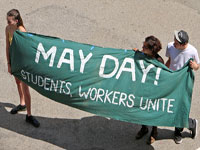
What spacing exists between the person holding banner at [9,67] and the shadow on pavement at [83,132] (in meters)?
0.12

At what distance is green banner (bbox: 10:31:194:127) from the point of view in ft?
21.1

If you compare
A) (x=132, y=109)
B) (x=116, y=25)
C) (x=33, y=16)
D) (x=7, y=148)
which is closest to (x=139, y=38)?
(x=116, y=25)

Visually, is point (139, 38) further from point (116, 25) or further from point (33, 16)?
point (33, 16)

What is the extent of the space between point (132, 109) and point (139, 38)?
127 inches

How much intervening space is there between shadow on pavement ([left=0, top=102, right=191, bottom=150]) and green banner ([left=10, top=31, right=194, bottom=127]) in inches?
28.4

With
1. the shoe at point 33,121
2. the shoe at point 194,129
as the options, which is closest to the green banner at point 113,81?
the shoe at point 194,129

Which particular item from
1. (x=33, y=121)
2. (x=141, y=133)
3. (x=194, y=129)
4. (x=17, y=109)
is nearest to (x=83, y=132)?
(x=33, y=121)

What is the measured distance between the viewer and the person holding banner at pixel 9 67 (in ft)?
22.0

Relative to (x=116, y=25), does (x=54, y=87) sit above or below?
below

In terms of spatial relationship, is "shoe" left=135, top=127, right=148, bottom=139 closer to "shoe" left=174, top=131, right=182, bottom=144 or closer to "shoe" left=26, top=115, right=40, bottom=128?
"shoe" left=174, top=131, right=182, bottom=144

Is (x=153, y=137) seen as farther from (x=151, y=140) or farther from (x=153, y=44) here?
(x=153, y=44)

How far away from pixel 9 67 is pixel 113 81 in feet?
5.85

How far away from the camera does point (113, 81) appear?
6.48m

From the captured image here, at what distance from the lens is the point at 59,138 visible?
7141 millimetres
